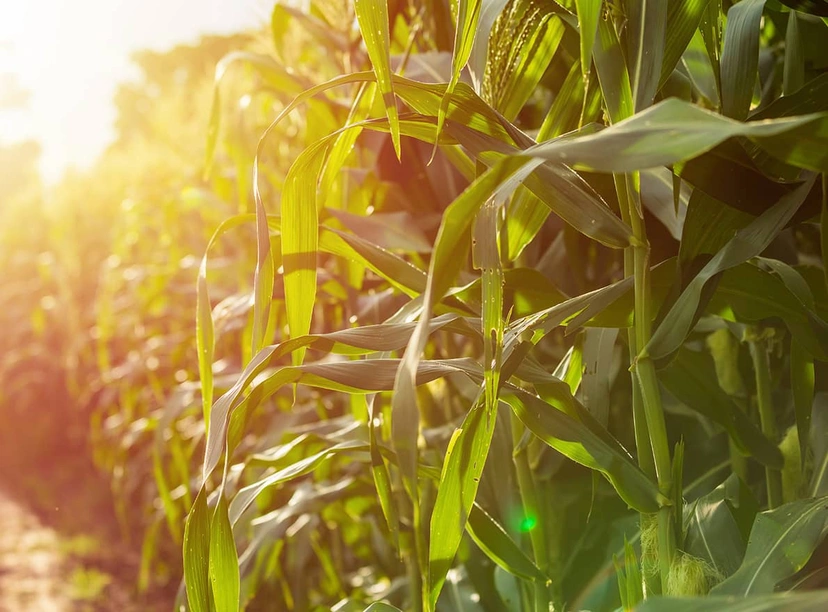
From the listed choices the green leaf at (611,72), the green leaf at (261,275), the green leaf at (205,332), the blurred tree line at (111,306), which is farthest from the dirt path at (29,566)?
the green leaf at (611,72)

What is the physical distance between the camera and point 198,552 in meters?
0.53

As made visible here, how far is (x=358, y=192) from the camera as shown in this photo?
3.04 feet

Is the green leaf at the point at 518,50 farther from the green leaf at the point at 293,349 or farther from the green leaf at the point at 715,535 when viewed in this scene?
the green leaf at the point at 715,535

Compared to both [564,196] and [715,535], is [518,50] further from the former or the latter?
[715,535]

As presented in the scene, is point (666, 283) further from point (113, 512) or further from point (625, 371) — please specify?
point (113, 512)

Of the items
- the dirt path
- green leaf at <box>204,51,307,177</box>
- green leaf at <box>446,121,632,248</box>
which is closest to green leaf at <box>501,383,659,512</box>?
green leaf at <box>446,121,632,248</box>

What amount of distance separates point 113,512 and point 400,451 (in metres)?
3.02

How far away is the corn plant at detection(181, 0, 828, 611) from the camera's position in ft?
1.44

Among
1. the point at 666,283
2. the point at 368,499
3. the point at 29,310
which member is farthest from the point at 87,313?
the point at 666,283

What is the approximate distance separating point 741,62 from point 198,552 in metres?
0.49

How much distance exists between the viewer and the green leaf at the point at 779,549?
19.5 inches

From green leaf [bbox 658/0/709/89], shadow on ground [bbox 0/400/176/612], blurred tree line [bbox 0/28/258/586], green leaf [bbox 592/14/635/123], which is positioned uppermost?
green leaf [bbox 658/0/709/89]

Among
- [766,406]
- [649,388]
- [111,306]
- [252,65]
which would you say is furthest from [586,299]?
[111,306]

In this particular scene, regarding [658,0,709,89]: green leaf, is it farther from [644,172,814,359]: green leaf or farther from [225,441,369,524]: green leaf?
[225,441,369,524]: green leaf
